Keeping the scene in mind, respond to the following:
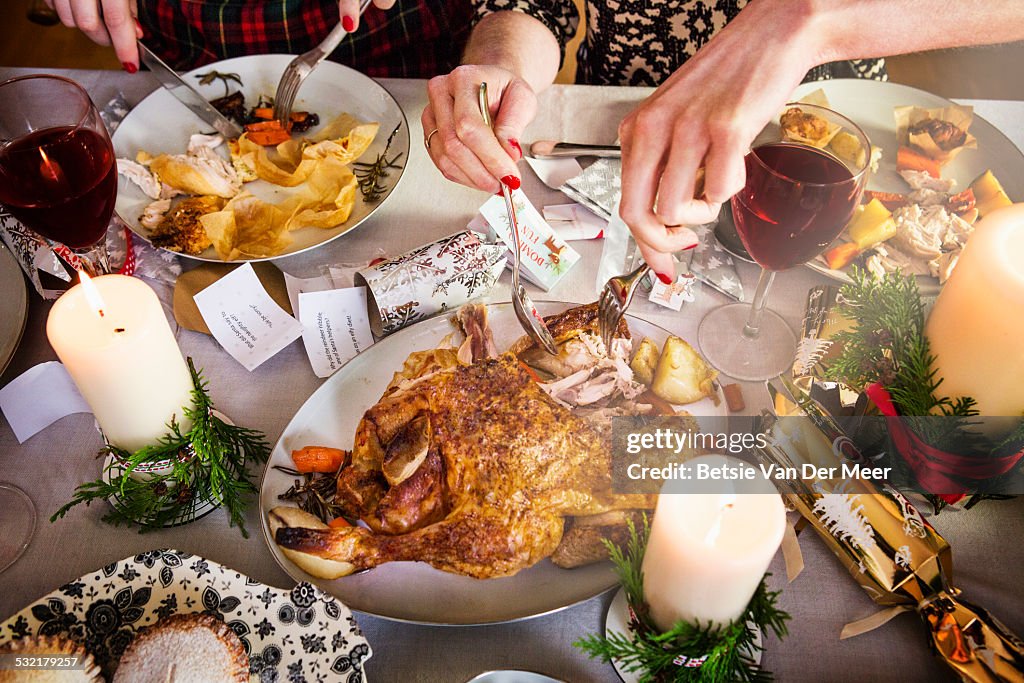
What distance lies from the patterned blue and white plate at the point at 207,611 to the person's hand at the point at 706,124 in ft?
1.58

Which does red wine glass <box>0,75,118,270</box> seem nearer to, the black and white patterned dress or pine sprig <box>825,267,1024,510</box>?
the black and white patterned dress

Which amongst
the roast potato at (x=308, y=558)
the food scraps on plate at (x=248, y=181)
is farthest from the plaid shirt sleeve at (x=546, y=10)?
the roast potato at (x=308, y=558)

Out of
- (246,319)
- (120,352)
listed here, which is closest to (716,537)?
(120,352)

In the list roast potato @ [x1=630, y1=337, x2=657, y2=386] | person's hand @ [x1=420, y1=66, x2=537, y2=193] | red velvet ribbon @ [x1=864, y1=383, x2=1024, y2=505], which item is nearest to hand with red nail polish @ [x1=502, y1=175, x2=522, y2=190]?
person's hand @ [x1=420, y1=66, x2=537, y2=193]

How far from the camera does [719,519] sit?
54 cm

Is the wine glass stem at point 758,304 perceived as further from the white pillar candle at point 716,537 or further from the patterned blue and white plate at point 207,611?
the patterned blue and white plate at point 207,611

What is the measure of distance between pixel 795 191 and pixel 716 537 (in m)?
0.36

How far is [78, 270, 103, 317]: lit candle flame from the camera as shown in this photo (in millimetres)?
661

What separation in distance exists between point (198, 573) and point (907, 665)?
64 centimetres

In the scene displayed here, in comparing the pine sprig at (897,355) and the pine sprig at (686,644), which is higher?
the pine sprig at (897,355)

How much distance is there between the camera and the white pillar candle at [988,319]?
2.01 ft

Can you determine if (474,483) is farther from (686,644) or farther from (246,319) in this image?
(246,319)

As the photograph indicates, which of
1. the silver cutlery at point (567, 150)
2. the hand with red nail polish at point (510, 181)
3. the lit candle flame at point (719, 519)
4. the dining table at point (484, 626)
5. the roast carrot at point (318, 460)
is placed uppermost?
the hand with red nail polish at point (510, 181)

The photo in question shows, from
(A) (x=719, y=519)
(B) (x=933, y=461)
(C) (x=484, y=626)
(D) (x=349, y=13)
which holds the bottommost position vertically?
(C) (x=484, y=626)
